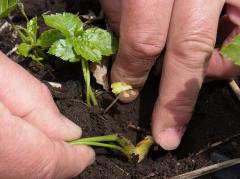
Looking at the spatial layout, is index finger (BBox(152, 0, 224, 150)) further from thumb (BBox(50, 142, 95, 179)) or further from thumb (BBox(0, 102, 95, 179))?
thumb (BBox(0, 102, 95, 179))

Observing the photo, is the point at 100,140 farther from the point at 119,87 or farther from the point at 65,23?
the point at 65,23

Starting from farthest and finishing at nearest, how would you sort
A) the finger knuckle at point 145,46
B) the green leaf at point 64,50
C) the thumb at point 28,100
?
the green leaf at point 64,50
the finger knuckle at point 145,46
the thumb at point 28,100

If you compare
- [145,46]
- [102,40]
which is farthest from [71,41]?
[145,46]

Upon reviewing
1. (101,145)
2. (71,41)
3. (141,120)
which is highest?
(71,41)

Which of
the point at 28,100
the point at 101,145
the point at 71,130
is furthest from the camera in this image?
the point at 101,145

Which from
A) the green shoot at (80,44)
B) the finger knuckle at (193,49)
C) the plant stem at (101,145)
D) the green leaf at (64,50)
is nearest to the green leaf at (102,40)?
the green shoot at (80,44)

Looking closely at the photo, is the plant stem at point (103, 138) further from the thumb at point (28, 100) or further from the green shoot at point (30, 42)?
the green shoot at point (30, 42)

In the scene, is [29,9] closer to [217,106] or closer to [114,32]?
[114,32]
